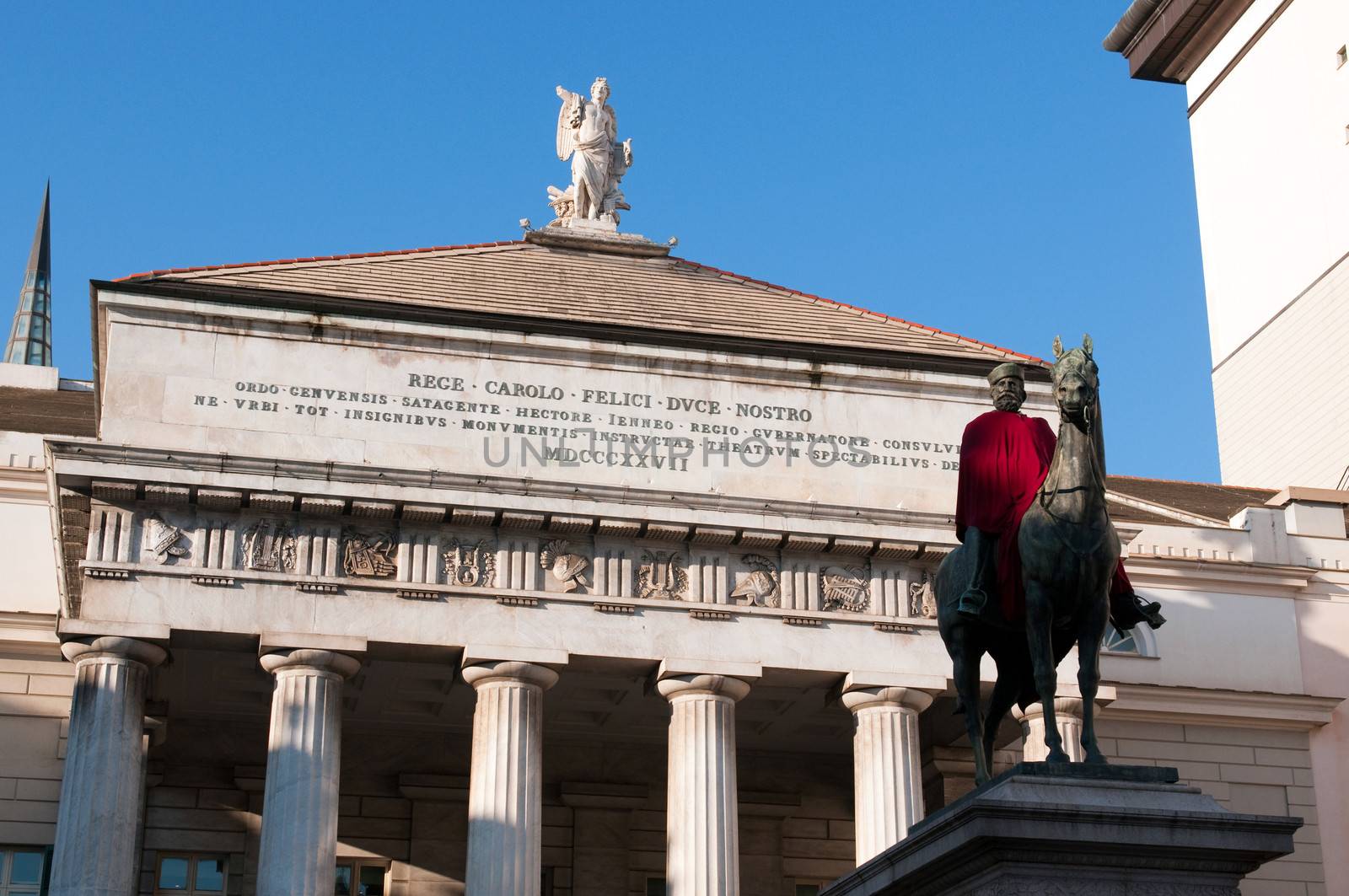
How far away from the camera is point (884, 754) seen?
27.8 m

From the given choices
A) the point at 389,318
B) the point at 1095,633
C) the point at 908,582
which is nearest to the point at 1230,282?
the point at 908,582

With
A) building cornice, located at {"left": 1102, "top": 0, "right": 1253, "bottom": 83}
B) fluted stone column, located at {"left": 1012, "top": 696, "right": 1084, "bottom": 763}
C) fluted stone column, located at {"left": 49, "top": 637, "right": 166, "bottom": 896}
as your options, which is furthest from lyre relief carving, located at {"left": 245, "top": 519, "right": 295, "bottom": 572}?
building cornice, located at {"left": 1102, "top": 0, "right": 1253, "bottom": 83}

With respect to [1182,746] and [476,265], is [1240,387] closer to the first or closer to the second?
[1182,746]

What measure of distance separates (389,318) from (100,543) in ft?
17.1

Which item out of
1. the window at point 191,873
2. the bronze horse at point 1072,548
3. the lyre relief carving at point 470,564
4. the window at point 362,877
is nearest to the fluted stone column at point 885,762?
the lyre relief carving at point 470,564

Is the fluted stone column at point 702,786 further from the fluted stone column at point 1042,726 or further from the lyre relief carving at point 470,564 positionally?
the fluted stone column at point 1042,726

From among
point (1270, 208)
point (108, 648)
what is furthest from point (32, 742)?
point (1270, 208)

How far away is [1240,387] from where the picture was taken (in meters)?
53.0

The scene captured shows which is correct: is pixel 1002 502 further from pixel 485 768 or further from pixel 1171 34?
pixel 1171 34

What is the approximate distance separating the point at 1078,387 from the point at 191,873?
71.3ft

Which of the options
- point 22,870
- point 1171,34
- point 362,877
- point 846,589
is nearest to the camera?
point 846,589

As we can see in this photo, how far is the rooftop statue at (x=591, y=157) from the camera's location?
1299 inches

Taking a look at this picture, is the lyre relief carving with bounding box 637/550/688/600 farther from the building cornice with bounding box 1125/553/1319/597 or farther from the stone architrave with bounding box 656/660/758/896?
the building cornice with bounding box 1125/553/1319/597

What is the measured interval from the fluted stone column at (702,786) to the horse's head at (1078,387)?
50.4 ft
